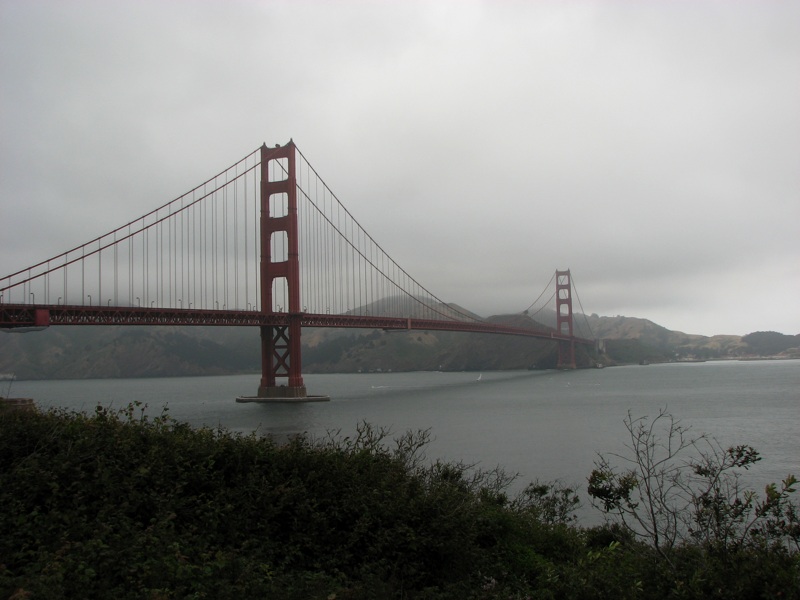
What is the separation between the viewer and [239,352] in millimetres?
124312

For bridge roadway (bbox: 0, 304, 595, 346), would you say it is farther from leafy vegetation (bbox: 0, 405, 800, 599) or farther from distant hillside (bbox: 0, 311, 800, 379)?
distant hillside (bbox: 0, 311, 800, 379)

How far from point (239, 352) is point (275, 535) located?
121759 mm

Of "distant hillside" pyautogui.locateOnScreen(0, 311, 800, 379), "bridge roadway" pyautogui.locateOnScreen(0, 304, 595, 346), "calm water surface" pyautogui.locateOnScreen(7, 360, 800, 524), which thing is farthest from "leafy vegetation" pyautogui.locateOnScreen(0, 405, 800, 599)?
"distant hillside" pyautogui.locateOnScreen(0, 311, 800, 379)

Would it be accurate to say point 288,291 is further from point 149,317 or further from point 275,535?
point 275,535

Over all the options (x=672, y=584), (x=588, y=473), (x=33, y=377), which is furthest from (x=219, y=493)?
(x=33, y=377)

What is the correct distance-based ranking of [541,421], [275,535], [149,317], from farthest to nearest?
1. [149,317]
2. [541,421]
3. [275,535]

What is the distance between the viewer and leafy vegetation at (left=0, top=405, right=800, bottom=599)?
4988 mm

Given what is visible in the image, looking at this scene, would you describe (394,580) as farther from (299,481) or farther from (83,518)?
(83,518)

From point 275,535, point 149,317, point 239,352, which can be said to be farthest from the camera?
point 239,352

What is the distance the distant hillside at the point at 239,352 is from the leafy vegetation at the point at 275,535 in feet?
329

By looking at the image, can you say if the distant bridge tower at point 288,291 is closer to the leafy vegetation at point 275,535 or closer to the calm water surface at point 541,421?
the calm water surface at point 541,421

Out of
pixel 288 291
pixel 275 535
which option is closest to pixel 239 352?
pixel 288 291

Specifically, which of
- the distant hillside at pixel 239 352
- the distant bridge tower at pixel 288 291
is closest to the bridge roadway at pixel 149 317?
the distant bridge tower at pixel 288 291

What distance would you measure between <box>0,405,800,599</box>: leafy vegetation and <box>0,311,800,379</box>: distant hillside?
100 meters
